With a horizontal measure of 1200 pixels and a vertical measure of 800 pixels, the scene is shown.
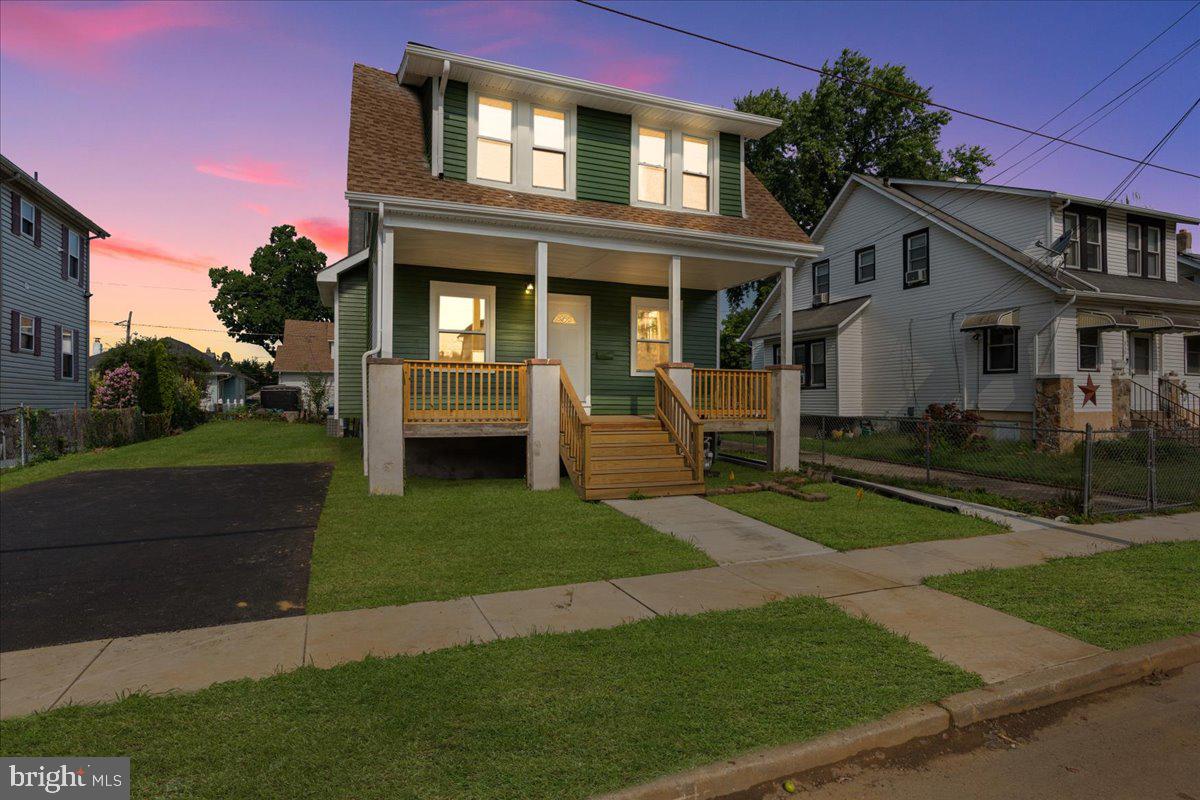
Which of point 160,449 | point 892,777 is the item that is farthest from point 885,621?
point 160,449

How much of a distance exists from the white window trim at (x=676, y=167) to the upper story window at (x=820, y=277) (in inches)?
470

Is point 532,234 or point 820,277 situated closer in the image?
point 532,234

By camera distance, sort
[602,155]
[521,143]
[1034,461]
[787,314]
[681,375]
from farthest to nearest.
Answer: [1034,461] < [787,314] < [602,155] < [521,143] < [681,375]

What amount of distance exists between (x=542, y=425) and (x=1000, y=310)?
14229 millimetres

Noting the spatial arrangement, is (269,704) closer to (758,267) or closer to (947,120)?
(758,267)

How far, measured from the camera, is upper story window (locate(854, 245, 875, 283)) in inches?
854

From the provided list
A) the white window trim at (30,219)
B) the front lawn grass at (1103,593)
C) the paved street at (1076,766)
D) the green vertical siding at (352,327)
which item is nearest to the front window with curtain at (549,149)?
the green vertical siding at (352,327)

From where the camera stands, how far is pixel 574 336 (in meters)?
13.5

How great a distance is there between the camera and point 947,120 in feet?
102

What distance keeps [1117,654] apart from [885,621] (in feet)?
4.59

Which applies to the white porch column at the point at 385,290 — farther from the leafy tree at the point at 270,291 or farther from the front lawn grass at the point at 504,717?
the leafy tree at the point at 270,291

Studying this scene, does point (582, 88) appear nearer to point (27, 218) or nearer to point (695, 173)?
point (695, 173)

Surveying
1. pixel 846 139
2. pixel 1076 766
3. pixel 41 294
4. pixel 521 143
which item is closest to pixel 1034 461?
pixel 1076 766

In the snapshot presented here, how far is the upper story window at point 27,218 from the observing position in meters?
18.3
